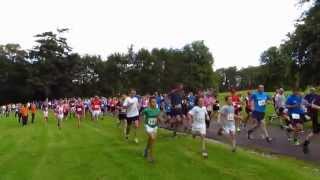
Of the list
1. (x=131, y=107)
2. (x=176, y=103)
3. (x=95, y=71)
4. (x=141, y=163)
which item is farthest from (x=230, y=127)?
(x=95, y=71)

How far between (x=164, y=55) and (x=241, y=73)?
59147 mm

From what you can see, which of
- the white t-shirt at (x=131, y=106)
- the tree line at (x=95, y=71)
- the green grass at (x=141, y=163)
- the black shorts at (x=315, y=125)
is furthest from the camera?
the tree line at (x=95, y=71)

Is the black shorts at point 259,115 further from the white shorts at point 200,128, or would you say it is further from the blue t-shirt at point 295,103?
the white shorts at point 200,128

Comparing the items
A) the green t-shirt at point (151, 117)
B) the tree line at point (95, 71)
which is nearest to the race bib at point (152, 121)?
the green t-shirt at point (151, 117)

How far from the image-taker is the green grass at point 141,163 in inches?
639

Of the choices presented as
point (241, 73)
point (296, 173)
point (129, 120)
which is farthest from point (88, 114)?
point (241, 73)

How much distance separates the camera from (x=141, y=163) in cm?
1858

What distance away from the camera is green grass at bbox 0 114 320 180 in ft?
53.3

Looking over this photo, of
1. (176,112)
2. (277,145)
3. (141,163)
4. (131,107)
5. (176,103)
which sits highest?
(176,103)

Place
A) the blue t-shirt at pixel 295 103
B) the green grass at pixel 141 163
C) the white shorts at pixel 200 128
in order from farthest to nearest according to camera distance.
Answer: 1. the blue t-shirt at pixel 295 103
2. the white shorts at pixel 200 128
3. the green grass at pixel 141 163

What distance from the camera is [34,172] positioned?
18.1 metres

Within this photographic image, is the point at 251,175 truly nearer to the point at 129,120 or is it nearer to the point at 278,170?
the point at 278,170

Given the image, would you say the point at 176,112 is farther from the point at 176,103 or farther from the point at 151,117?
the point at 151,117

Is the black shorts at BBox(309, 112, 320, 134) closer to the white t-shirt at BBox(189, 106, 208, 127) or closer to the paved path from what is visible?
the paved path
